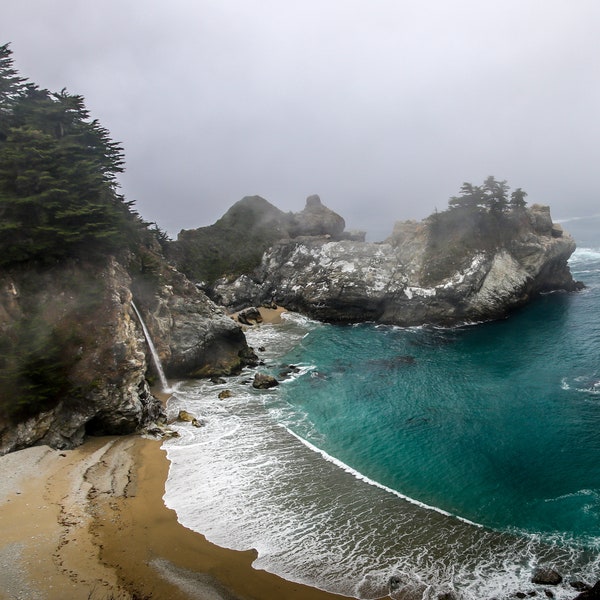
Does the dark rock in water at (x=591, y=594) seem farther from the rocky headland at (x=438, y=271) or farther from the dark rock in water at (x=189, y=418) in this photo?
the rocky headland at (x=438, y=271)

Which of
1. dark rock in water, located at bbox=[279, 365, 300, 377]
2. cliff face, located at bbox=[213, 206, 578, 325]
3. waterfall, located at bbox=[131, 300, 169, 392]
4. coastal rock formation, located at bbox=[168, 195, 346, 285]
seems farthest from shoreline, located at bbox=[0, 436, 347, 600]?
coastal rock formation, located at bbox=[168, 195, 346, 285]

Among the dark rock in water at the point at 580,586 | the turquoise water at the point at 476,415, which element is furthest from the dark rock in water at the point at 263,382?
the dark rock in water at the point at 580,586

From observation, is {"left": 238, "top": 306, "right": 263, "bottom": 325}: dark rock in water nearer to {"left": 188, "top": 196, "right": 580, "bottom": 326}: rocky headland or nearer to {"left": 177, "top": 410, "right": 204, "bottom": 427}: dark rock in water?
{"left": 188, "top": 196, "right": 580, "bottom": 326}: rocky headland

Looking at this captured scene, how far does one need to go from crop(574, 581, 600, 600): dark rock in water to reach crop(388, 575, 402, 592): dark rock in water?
637cm

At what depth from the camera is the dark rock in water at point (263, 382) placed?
126 feet

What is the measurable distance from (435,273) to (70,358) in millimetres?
49141

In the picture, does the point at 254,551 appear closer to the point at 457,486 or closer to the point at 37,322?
the point at 457,486

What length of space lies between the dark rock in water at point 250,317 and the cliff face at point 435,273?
7.95 metres

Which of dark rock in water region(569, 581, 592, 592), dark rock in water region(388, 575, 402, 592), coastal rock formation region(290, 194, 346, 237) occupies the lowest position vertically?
dark rock in water region(569, 581, 592, 592)

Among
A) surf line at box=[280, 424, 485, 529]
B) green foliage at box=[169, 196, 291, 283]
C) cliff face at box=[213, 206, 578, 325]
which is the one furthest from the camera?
green foliage at box=[169, 196, 291, 283]

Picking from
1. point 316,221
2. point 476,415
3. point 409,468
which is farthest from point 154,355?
point 316,221

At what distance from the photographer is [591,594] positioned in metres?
15.0

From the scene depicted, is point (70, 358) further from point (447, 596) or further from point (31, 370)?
point (447, 596)

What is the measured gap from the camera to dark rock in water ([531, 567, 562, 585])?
1602cm
